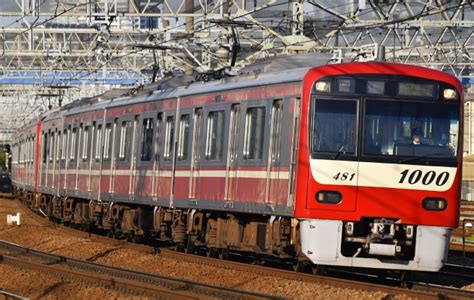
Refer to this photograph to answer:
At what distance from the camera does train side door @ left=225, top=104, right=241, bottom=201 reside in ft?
55.6

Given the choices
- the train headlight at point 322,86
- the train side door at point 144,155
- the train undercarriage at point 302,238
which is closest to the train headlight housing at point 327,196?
the train undercarriage at point 302,238

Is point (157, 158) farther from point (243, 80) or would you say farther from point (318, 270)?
point (318, 270)

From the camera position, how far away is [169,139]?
20188 millimetres

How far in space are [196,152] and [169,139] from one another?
5.22 ft

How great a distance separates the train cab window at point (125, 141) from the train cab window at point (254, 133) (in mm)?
6352

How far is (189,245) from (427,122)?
6604 millimetres

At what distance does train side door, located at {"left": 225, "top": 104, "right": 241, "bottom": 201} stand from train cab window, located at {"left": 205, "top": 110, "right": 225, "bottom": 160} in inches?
14.5

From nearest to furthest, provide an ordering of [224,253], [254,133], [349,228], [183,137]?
[349,228], [254,133], [224,253], [183,137]

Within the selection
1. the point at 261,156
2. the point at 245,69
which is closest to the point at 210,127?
the point at 245,69

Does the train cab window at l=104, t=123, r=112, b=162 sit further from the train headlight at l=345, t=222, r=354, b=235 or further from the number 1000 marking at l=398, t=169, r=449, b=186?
the number 1000 marking at l=398, t=169, r=449, b=186

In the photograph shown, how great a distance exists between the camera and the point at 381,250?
47.2 feet

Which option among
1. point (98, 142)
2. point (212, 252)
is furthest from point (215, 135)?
point (98, 142)

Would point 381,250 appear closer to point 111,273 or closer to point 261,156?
point 261,156

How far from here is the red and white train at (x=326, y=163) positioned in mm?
14469
